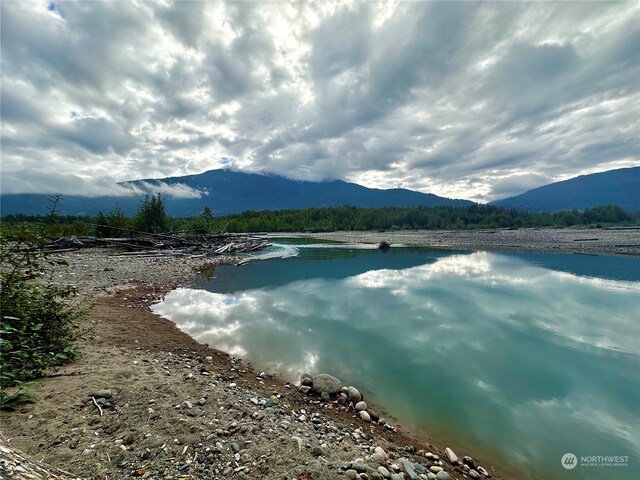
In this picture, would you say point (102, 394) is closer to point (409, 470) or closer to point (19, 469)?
point (19, 469)

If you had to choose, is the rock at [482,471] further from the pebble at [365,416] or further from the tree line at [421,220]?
the tree line at [421,220]

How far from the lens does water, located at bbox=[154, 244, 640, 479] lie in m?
6.81

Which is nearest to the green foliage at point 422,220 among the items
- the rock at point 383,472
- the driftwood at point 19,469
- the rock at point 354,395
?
the rock at point 354,395

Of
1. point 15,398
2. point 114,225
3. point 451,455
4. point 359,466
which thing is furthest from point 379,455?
point 114,225

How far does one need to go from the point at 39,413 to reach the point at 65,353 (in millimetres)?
2456

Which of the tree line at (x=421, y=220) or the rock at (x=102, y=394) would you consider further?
the tree line at (x=421, y=220)

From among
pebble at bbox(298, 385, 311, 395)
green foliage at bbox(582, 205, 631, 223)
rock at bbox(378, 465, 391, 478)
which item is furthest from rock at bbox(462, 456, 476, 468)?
green foliage at bbox(582, 205, 631, 223)

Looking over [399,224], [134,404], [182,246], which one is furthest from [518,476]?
[399,224]

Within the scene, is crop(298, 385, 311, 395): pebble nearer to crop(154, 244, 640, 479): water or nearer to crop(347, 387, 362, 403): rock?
crop(347, 387, 362, 403): rock

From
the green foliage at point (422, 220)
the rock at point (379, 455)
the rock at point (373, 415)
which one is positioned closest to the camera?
the rock at point (379, 455)

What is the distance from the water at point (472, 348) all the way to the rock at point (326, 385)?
103 centimetres

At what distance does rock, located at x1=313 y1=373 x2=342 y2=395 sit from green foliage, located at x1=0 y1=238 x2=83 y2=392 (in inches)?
213

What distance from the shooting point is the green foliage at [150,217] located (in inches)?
1756

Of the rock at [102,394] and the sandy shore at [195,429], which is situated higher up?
the rock at [102,394]
